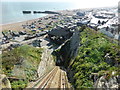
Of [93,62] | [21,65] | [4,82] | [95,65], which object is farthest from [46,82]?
[21,65]

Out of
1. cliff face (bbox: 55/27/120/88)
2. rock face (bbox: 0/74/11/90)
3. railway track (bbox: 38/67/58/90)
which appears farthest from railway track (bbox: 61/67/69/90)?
rock face (bbox: 0/74/11/90)

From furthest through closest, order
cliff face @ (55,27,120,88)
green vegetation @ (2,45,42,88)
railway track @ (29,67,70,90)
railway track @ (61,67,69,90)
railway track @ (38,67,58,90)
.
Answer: green vegetation @ (2,45,42,88), railway track @ (38,67,58,90), railway track @ (29,67,70,90), railway track @ (61,67,69,90), cliff face @ (55,27,120,88)

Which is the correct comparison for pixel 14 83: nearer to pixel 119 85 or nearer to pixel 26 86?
pixel 26 86

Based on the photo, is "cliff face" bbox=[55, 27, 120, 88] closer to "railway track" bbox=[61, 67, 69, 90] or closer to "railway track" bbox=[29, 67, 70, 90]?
"railway track" bbox=[61, 67, 69, 90]

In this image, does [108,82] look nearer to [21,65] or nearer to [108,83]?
[108,83]

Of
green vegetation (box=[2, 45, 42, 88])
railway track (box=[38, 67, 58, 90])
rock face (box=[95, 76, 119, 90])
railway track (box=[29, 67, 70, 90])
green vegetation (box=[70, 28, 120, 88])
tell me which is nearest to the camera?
rock face (box=[95, 76, 119, 90])

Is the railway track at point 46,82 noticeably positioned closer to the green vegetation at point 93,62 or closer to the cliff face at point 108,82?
the green vegetation at point 93,62
